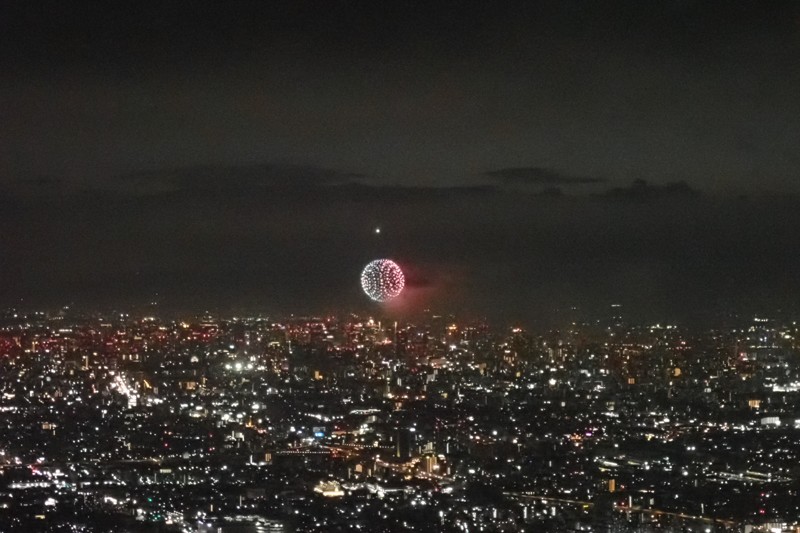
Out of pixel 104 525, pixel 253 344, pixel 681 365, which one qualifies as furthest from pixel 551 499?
pixel 253 344

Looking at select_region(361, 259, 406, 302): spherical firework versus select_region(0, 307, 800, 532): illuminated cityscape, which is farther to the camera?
select_region(361, 259, 406, 302): spherical firework

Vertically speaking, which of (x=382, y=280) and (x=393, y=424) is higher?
(x=382, y=280)

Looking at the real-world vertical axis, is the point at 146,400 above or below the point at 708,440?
above

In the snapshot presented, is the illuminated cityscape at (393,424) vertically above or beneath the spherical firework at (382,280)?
beneath

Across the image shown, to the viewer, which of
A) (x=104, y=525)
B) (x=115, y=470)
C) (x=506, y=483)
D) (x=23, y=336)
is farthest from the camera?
(x=23, y=336)

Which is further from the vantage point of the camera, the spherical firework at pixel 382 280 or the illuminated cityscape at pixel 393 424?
the spherical firework at pixel 382 280

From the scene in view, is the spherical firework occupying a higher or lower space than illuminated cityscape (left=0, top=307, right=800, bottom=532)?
higher

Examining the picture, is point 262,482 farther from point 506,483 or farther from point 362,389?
point 362,389

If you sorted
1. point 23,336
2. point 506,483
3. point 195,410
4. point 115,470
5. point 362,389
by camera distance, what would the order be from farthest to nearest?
point 23,336, point 362,389, point 195,410, point 115,470, point 506,483
